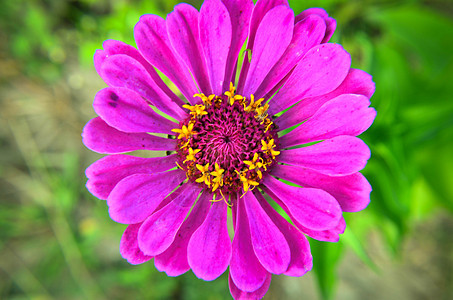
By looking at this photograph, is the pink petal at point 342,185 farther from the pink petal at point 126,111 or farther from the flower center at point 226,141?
the pink petal at point 126,111

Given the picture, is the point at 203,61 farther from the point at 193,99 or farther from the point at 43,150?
the point at 43,150

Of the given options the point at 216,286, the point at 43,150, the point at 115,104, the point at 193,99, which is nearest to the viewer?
the point at 115,104

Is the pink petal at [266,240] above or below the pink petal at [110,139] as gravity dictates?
below

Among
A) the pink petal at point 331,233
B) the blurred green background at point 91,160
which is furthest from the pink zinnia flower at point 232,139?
the blurred green background at point 91,160

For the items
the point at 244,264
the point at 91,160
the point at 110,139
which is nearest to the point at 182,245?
the point at 244,264

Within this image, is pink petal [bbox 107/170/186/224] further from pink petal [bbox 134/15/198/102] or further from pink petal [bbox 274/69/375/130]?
pink petal [bbox 274/69/375/130]

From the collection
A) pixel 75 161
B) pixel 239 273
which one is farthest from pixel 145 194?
pixel 75 161

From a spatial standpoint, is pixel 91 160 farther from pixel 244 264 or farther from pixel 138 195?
pixel 244 264
